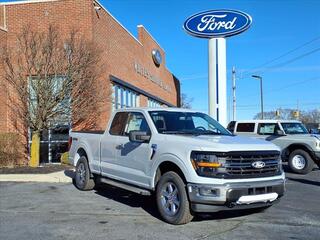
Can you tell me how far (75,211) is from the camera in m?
8.46

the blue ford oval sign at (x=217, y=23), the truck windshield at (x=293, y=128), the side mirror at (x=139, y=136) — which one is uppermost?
the blue ford oval sign at (x=217, y=23)

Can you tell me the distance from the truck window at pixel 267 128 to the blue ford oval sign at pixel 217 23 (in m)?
6.27

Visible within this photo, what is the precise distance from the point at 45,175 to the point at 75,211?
541 cm

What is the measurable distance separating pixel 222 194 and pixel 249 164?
28.2 inches

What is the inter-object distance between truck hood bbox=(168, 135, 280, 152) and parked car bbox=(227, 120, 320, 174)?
29.0 feet

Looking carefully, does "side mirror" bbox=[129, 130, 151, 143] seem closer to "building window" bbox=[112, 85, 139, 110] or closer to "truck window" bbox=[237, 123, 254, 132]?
"truck window" bbox=[237, 123, 254, 132]

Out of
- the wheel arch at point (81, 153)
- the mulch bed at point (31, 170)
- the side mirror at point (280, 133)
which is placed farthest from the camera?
the side mirror at point (280, 133)

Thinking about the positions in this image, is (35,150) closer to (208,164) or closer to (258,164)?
(208,164)

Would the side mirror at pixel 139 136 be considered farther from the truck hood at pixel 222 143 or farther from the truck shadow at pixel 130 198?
the truck shadow at pixel 130 198

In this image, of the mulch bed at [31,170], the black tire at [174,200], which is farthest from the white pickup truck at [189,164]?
the mulch bed at [31,170]

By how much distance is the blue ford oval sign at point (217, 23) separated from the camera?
2211 cm

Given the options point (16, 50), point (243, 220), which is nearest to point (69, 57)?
point (16, 50)

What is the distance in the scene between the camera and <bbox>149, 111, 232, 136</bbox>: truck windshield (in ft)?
27.1

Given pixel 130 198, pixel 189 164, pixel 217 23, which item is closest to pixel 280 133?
pixel 217 23
